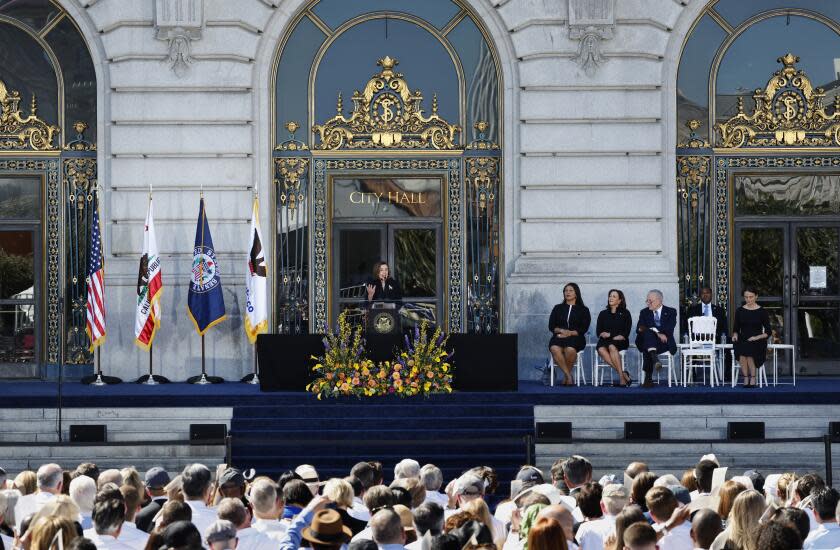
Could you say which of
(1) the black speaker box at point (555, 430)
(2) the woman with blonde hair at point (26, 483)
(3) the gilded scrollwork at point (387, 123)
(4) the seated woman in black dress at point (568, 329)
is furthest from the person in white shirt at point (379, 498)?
(3) the gilded scrollwork at point (387, 123)

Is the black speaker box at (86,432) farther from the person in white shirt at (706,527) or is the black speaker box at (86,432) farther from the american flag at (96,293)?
the person in white shirt at (706,527)

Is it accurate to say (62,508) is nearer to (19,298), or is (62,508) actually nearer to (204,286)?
(204,286)

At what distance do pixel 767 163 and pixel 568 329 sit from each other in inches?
206

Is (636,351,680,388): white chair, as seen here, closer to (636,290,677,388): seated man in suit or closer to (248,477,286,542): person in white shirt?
(636,290,677,388): seated man in suit

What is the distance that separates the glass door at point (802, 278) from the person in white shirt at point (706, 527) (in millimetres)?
16846

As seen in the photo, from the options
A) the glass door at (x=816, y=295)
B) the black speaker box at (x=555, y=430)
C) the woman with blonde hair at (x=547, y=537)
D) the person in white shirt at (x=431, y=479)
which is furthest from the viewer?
the glass door at (x=816, y=295)

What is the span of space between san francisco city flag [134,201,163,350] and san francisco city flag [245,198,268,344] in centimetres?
148

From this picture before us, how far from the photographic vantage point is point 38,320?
26.0 m

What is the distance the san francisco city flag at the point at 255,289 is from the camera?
2441 centimetres

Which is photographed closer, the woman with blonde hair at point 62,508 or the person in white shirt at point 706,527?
the person in white shirt at point 706,527

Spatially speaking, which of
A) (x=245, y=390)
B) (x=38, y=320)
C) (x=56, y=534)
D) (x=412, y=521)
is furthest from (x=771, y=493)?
(x=38, y=320)

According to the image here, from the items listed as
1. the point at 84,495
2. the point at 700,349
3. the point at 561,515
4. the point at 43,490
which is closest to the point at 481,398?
the point at 700,349

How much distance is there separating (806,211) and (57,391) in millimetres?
13257

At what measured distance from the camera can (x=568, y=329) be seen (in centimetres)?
2372
